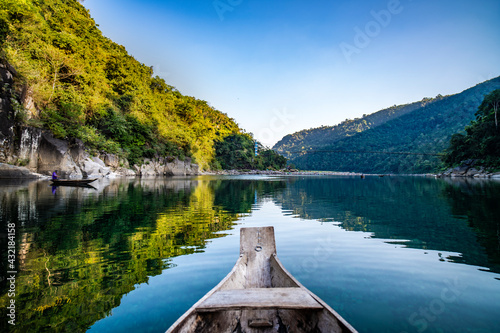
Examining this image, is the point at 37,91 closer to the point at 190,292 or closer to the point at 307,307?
the point at 190,292

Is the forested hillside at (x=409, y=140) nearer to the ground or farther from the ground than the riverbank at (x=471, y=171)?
farther from the ground

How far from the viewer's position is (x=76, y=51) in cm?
3744

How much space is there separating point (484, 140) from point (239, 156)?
71.1 m

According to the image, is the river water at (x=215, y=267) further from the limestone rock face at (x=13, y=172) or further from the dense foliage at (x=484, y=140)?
the dense foliage at (x=484, y=140)

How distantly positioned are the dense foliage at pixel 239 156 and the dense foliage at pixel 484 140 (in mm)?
62928

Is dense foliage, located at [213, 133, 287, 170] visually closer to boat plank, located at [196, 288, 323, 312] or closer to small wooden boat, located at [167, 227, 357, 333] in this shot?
boat plank, located at [196, 288, 323, 312]

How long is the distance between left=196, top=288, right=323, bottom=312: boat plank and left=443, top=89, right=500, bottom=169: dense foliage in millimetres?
55028

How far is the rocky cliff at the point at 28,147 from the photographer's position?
2323cm

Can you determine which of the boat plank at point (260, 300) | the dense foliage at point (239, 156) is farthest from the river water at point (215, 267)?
the dense foliage at point (239, 156)

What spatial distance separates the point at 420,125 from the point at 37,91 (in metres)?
150

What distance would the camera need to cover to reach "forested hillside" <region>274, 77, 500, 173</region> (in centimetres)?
9688

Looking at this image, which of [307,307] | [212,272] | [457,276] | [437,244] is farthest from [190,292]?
[437,244]

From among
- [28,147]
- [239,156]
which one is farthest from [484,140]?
[239,156]

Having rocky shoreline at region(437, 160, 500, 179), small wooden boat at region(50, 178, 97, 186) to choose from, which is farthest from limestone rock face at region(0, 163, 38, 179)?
rocky shoreline at region(437, 160, 500, 179)
